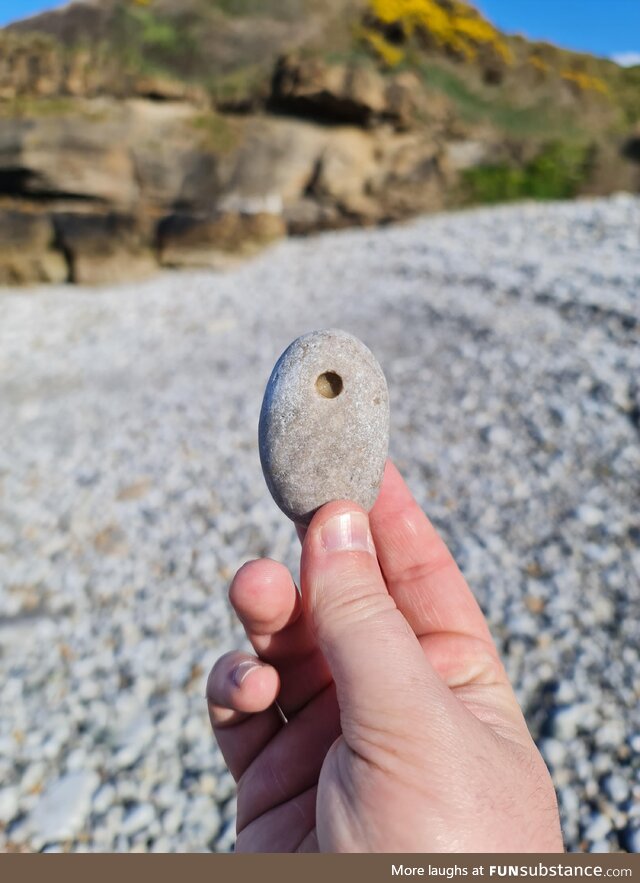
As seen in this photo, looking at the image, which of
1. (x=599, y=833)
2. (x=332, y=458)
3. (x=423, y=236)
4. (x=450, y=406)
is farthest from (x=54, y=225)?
(x=599, y=833)

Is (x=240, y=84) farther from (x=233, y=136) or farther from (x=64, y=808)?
(x=64, y=808)

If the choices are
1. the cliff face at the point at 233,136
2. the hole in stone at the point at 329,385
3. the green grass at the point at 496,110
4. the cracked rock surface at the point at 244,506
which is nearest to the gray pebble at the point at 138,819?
the cracked rock surface at the point at 244,506

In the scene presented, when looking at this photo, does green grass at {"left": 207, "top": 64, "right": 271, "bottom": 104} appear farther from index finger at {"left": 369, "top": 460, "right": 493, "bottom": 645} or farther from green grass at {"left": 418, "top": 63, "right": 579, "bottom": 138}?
index finger at {"left": 369, "top": 460, "right": 493, "bottom": 645}

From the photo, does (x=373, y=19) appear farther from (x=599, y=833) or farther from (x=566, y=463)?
(x=599, y=833)

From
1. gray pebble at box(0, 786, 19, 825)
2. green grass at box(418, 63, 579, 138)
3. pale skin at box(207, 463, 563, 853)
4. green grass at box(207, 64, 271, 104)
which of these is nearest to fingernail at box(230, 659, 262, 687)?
pale skin at box(207, 463, 563, 853)

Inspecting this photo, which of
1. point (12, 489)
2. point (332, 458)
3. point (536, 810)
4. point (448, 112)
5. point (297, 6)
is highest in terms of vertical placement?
point (297, 6)

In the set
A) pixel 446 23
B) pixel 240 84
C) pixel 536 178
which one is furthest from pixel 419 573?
pixel 446 23

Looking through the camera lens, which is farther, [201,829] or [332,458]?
[201,829]
